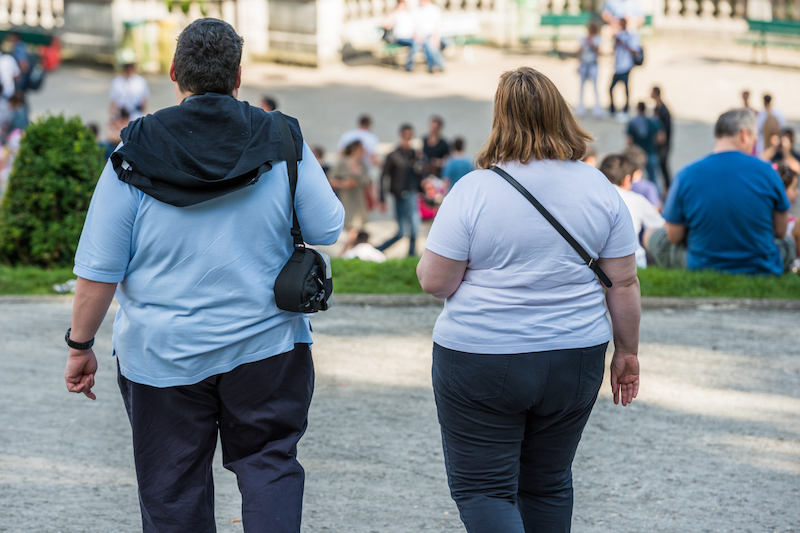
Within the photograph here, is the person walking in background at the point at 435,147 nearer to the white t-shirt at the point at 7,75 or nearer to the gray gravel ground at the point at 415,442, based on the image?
the gray gravel ground at the point at 415,442

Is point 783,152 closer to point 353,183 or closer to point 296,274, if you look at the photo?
point 353,183

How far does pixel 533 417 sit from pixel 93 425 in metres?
2.76

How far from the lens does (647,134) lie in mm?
13812

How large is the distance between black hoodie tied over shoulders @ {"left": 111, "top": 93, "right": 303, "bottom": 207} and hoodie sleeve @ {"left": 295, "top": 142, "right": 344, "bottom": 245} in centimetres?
13

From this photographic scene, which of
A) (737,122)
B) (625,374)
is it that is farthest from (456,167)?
(625,374)

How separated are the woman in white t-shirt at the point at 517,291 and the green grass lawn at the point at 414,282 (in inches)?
165

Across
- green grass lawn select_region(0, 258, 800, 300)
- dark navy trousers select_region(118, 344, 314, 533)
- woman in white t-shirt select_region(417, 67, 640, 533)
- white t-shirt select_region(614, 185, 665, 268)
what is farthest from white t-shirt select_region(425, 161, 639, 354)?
white t-shirt select_region(614, 185, 665, 268)

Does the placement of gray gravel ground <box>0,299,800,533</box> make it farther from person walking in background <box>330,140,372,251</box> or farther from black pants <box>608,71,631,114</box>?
black pants <box>608,71,631,114</box>

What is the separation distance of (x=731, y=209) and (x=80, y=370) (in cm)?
517

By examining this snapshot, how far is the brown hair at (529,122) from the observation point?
2.76m

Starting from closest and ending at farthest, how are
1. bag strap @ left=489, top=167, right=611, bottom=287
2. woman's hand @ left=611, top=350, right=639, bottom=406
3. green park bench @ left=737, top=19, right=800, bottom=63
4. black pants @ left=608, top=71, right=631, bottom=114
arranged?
bag strap @ left=489, top=167, right=611, bottom=287 → woman's hand @ left=611, top=350, right=639, bottom=406 → black pants @ left=608, top=71, right=631, bottom=114 → green park bench @ left=737, top=19, right=800, bottom=63

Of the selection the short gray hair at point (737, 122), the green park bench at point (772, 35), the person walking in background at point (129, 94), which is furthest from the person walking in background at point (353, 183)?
the green park bench at point (772, 35)

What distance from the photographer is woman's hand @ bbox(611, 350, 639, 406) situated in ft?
10.1

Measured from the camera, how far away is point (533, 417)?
285cm
